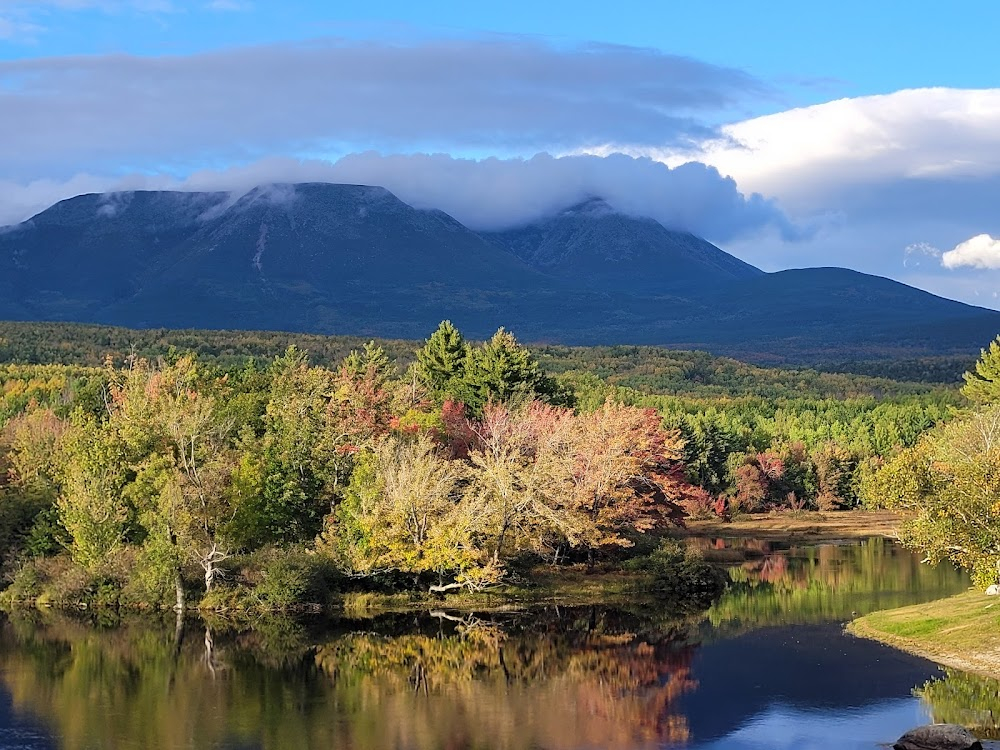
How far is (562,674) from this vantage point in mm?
49906

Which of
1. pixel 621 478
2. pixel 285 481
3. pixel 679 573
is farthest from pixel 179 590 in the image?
pixel 679 573

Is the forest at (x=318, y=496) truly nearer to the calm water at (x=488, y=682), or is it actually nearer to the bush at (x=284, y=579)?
Answer: the bush at (x=284, y=579)

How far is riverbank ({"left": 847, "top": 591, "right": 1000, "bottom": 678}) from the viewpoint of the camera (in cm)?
4853

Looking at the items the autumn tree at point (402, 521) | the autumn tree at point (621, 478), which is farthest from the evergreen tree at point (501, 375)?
the autumn tree at point (402, 521)

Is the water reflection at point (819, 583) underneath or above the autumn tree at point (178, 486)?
underneath

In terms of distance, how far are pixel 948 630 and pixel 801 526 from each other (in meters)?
62.0

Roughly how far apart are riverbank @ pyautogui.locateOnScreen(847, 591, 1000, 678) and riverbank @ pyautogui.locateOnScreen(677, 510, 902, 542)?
44667 mm

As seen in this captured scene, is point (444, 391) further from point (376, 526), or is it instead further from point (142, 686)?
point (142, 686)

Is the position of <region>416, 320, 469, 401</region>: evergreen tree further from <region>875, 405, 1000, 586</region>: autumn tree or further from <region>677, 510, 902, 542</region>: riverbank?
<region>875, 405, 1000, 586</region>: autumn tree

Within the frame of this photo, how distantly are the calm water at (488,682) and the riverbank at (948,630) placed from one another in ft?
3.88

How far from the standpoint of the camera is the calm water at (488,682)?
40.4 metres

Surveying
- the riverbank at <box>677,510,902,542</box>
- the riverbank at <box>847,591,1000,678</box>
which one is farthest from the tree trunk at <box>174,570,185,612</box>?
the riverbank at <box>677,510,902,542</box>

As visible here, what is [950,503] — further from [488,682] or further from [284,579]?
Answer: [284,579]

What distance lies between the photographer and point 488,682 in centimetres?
4812
